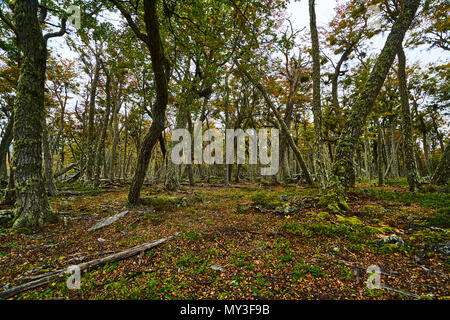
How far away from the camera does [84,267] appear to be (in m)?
2.96

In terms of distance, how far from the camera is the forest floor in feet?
8.05

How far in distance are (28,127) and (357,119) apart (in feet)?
33.4

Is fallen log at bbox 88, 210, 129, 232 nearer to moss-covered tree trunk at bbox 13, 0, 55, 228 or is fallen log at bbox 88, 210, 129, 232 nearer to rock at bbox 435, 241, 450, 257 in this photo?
moss-covered tree trunk at bbox 13, 0, 55, 228

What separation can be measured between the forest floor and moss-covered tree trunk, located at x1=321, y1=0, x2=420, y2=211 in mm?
868

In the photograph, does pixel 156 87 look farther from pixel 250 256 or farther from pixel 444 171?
pixel 444 171

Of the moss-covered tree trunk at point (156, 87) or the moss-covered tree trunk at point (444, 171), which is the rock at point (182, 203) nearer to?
the moss-covered tree trunk at point (156, 87)

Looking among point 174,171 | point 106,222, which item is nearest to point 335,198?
point 106,222

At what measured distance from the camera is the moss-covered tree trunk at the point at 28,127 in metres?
4.66

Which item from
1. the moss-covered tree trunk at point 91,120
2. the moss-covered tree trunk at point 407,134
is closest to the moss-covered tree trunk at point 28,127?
the moss-covered tree trunk at point 91,120

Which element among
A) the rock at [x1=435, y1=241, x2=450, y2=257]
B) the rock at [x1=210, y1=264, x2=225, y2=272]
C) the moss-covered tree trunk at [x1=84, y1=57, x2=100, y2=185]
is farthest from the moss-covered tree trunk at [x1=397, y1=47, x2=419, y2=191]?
the moss-covered tree trunk at [x1=84, y1=57, x2=100, y2=185]

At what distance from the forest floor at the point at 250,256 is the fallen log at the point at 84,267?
9cm
